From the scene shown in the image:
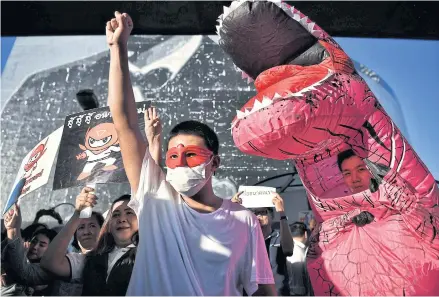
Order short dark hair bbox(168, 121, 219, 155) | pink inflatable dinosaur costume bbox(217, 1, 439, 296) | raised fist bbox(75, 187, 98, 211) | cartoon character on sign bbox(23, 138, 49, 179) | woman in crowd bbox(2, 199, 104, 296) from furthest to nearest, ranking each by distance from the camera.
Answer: cartoon character on sign bbox(23, 138, 49, 179), woman in crowd bbox(2, 199, 104, 296), raised fist bbox(75, 187, 98, 211), short dark hair bbox(168, 121, 219, 155), pink inflatable dinosaur costume bbox(217, 1, 439, 296)

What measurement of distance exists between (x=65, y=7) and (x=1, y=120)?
3.58 meters

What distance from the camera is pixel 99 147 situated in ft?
10.0

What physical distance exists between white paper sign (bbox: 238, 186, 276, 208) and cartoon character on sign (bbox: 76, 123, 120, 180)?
3.21 feet

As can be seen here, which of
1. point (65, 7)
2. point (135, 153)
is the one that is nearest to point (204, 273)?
point (135, 153)

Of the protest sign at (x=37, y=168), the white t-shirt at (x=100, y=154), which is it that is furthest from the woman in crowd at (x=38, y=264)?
the white t-shirt at (x=100, y=154)

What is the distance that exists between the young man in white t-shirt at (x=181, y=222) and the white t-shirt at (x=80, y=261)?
0.90 m

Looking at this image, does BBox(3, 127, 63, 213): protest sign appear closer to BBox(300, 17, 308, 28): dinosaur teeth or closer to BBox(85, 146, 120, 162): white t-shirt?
BBox(85, 146, 120, 162): white t-shirt

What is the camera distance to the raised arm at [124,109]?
1.46m

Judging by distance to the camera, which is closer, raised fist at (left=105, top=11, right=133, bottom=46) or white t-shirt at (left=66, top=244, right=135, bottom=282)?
raised fist at (left=105, top=11, right=133, bottom=46)

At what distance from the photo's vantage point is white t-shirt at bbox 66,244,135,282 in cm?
222

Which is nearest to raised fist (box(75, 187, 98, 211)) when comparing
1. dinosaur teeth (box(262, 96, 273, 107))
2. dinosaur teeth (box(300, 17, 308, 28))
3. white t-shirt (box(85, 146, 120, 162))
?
white t-shirt (box(85, 146, 120, 162))

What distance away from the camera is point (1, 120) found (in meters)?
6.30

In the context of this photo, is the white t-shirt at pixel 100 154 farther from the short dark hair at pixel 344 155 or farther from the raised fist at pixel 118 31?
the short dark hair at pixel 344 155

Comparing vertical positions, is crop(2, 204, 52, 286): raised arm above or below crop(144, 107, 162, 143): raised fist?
below
